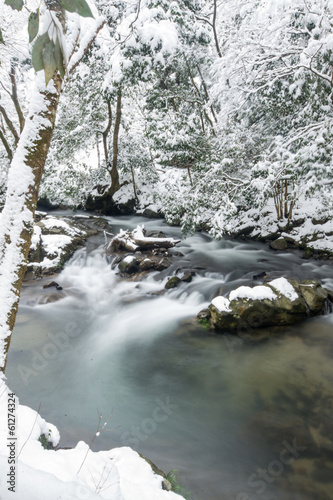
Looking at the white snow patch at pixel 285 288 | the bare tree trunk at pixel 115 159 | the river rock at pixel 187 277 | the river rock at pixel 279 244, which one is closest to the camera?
the white snow patch at pixel 285 288

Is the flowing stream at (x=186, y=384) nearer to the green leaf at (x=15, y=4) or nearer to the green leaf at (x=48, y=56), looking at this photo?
the green leaf at (x=48, y=56)

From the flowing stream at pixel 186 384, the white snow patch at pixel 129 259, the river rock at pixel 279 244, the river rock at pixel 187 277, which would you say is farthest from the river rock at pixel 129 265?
the river rock at pixel 279 244

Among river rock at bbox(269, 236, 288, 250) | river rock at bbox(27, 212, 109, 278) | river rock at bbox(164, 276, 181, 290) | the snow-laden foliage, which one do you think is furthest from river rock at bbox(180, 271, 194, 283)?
river rock at bbox(269, 236, 288, 250)

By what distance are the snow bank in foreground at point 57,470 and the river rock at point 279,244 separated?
30.2ft

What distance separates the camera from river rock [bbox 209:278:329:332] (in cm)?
532

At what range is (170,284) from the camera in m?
7.41

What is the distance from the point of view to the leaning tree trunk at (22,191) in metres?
1.79

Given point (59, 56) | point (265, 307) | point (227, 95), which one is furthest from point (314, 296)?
point (227, 95)

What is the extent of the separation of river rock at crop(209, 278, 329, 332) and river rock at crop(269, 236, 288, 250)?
4.60 meters

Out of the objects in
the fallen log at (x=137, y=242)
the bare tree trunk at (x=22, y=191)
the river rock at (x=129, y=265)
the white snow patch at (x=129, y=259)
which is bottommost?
the river rock at (x=129, y=265)

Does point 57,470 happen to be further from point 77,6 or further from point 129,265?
point 129,265

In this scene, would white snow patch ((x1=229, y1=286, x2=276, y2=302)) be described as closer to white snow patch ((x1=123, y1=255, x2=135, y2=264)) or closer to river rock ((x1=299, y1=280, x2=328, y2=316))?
river rock ((x1=299, y1=280, x2=328, y2=316))

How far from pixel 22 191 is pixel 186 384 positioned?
379 cm

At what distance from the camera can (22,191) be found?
1.80 metres
